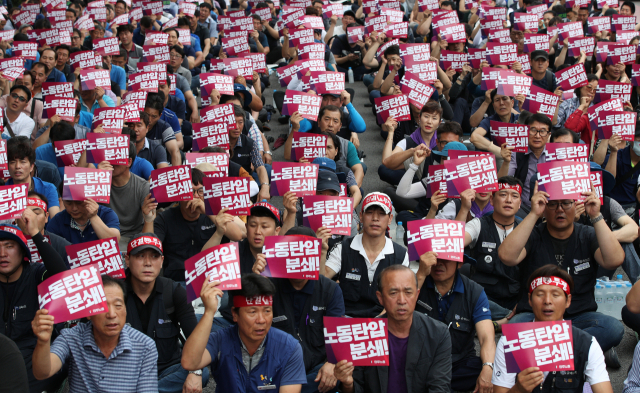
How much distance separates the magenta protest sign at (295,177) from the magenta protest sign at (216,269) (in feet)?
6.50

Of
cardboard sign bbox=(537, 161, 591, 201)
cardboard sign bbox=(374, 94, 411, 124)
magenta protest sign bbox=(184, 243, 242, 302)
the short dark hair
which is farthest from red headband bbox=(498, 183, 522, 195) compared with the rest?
the short dark hair

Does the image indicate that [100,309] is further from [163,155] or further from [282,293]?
[163,155]

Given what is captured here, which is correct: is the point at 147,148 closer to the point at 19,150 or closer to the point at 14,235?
the point at 19,150

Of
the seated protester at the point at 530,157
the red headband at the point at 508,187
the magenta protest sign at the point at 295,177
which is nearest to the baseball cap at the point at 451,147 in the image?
the seated protester at the point at 530,157

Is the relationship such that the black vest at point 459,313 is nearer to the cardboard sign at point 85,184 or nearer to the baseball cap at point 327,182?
the baseball cap at point 327,182

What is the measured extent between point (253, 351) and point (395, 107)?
532cm

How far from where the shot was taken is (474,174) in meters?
6.48

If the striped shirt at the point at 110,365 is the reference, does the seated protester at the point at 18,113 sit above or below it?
above

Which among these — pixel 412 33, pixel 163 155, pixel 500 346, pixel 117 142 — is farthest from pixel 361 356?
pixel 412 33

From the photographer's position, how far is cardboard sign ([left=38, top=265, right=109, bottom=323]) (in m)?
4.26

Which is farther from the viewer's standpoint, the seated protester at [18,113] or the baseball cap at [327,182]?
the seated protester at [18,113]

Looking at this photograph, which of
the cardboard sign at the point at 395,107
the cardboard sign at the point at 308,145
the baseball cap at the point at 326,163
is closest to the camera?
the baseball cap at the point at 326,163

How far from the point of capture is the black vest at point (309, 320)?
5172 millimetres

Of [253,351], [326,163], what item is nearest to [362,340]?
[253,351]
